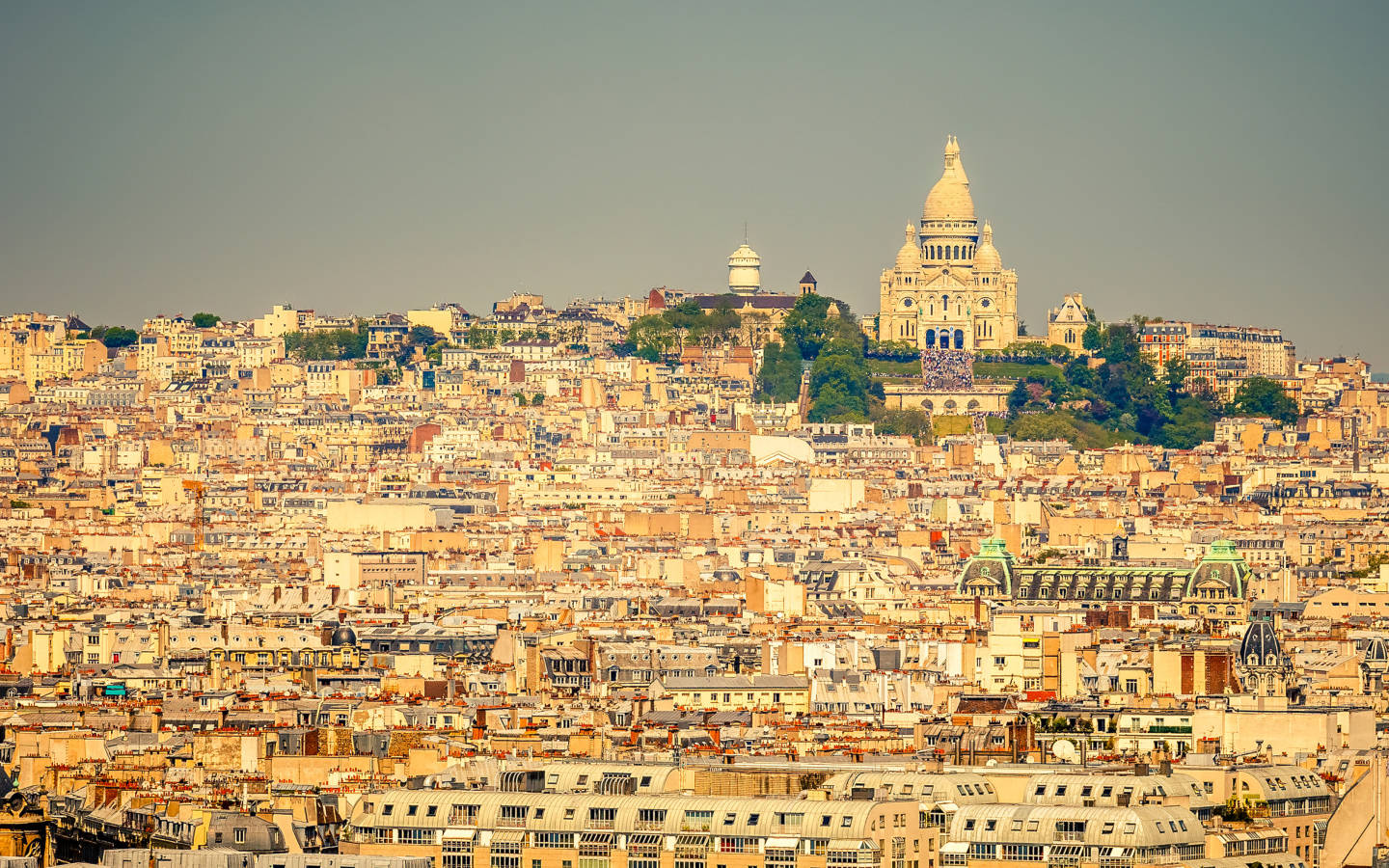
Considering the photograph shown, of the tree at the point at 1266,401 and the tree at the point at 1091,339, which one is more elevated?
the tree at the point at 1091,339

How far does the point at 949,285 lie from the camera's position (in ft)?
570

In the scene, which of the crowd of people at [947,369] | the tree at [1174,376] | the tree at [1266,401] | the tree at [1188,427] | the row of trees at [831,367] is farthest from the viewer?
the tree at [1174,376]

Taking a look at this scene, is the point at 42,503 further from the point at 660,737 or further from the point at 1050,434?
the point at 660,737

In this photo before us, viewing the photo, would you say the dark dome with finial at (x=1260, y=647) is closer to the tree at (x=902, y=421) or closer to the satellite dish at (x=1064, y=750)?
the satellite dish at (x=1064, y=750)

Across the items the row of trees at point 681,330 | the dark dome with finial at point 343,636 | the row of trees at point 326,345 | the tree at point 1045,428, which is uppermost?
the row of trees at point 681,330

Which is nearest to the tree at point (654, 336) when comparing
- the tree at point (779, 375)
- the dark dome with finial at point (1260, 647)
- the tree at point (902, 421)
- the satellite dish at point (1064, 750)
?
the tree at point (779, 375)

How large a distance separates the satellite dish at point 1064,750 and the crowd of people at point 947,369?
108843mm

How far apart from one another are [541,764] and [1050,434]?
108067 millimetres

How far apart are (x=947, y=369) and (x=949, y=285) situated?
907 centimetres

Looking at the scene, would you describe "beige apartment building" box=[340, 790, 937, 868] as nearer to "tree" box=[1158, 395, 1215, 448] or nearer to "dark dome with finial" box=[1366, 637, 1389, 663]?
"dark dome with finial" box=[1366, 637, 1389, 663]

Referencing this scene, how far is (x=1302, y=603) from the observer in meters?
94.1

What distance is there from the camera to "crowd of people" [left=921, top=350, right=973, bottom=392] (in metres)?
164

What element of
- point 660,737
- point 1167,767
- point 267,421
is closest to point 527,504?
point 267,421

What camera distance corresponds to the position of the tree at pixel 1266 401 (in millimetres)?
165375
